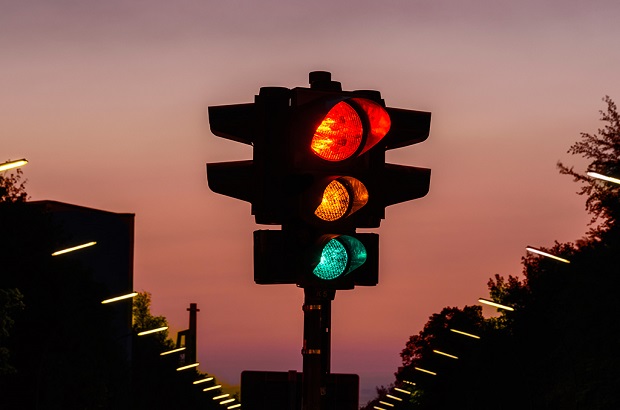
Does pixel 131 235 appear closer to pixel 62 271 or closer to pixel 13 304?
pixel 62 271

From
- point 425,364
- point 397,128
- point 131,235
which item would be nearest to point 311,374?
point 397,128

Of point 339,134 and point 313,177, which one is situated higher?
point 339,134

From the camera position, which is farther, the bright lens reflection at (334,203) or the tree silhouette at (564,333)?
the tree silhouette at (564,333)

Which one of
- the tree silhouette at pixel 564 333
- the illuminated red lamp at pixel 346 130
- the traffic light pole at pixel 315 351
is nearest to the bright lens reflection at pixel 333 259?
the traffic light pole at pixel 315 351

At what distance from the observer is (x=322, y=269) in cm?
761

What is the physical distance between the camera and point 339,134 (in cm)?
741

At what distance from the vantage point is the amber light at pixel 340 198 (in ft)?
24.7

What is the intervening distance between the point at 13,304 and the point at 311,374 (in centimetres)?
3871

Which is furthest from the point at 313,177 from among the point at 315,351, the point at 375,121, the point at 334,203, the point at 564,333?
the point at 564,333

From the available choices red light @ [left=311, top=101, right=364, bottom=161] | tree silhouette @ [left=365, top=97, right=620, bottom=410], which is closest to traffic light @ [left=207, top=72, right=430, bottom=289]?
red light @ [left=311, top=101, right=364, bottom=161]

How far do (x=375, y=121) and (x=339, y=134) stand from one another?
0.22m

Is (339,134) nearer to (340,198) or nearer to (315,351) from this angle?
(340,198)

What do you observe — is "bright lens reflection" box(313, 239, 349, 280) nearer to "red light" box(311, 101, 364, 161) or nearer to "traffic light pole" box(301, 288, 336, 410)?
"traffic light pole" box(301, 288, 336, 410)

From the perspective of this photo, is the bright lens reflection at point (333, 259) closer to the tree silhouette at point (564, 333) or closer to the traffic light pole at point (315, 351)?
the traffic light pole at point (315, 351)
